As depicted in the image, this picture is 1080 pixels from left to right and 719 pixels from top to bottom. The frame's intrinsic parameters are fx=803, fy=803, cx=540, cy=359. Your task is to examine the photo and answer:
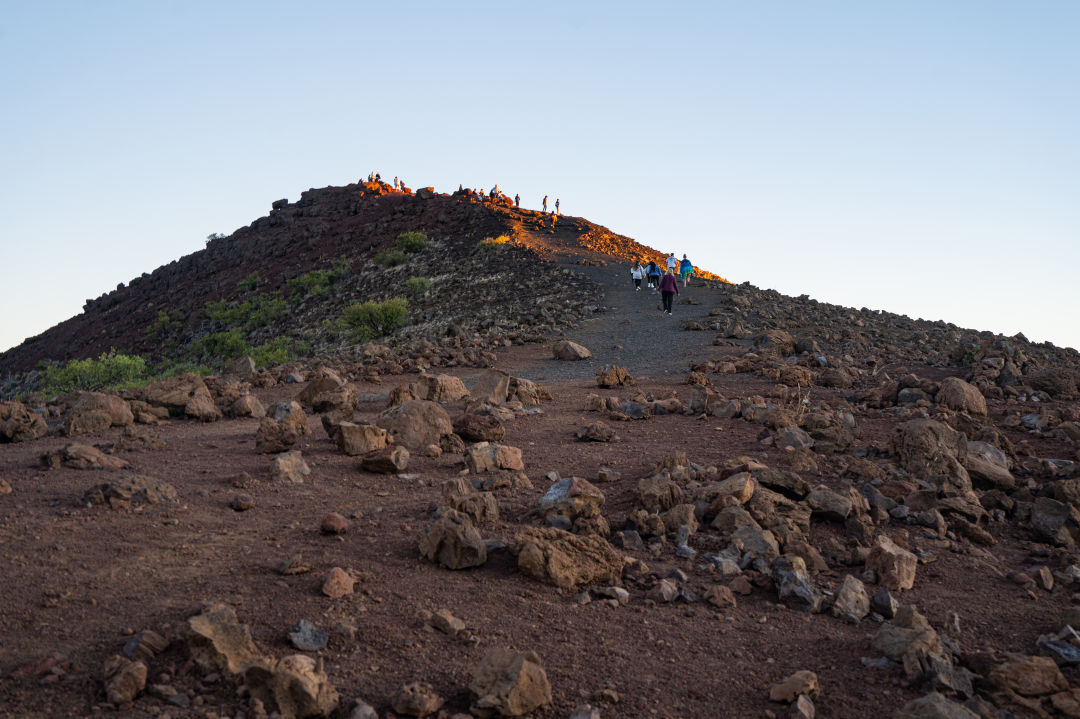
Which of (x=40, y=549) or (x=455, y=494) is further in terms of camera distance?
(x=455, y=494)

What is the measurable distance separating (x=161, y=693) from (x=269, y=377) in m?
10.7

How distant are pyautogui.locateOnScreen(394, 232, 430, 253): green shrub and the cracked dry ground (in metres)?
33.5

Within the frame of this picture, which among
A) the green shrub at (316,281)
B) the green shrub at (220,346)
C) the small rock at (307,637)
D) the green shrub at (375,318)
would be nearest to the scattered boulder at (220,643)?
the small rock at (307,637)

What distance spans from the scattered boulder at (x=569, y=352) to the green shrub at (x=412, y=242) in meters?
23.7

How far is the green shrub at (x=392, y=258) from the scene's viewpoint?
3938cm

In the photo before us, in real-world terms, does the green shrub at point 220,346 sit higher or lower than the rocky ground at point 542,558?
lower

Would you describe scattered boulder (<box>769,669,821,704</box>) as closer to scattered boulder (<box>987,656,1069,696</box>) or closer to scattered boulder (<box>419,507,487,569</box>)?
scattered boulder (<box>987,656,1069,696</box>)

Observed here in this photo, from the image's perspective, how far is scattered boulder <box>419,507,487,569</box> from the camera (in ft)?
16.4

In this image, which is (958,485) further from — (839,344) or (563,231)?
(563,231)

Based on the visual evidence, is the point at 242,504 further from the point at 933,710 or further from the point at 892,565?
the point at 933,710

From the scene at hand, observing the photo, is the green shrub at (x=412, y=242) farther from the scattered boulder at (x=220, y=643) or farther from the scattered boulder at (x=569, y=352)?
the scattered boulder at (x=220, y=643)

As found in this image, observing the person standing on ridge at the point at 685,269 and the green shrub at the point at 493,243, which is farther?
the green shrub at the point at 493,243

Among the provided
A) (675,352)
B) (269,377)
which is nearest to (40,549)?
(269,377)

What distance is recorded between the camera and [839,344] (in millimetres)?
18562
